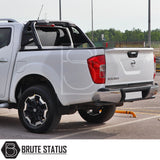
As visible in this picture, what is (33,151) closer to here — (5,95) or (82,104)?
(82,104)

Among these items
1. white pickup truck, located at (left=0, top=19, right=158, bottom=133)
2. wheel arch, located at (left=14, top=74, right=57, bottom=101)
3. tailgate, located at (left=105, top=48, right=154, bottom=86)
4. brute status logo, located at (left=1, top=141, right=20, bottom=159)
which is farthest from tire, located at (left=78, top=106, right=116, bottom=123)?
brute status logo, located at (left=1, top=141, right=20, bottom=159)

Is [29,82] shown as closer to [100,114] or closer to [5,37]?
[5,37]

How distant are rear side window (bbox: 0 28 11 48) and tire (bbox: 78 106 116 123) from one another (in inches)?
82.3

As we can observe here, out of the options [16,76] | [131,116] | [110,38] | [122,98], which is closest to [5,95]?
[16,76]

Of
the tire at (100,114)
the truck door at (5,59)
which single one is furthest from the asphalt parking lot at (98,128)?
the truck door at (5,59)

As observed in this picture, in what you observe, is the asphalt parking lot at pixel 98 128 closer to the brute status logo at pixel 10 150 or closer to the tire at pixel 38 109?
the tire at pixel 38 109

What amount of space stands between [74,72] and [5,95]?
1595mm

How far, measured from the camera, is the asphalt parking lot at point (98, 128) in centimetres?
710

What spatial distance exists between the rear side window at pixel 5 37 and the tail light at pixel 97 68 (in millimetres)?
1942

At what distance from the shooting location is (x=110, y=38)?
145625 millimetres

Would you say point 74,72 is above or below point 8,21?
below

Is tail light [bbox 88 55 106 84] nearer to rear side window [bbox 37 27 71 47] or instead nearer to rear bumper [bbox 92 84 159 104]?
rear bumper [bbox 92 84 159 104]

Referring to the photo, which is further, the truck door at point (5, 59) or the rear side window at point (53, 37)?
the rear side window at point (53, 37)

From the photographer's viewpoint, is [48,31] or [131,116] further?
[131,116]
